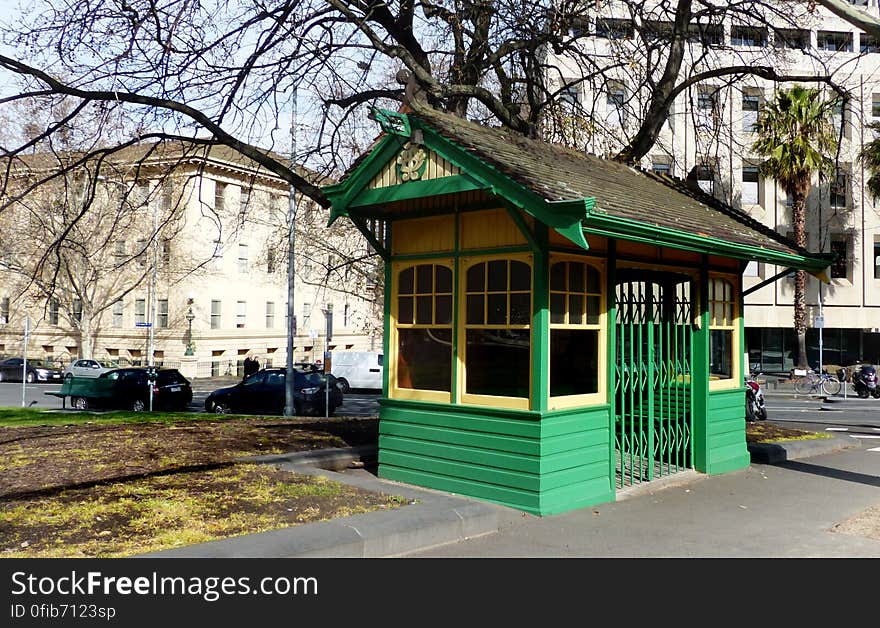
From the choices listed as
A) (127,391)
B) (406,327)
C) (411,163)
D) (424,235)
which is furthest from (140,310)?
(411,163)

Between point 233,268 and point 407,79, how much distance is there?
40.5 metres

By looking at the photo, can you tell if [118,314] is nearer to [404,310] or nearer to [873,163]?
[873,163]

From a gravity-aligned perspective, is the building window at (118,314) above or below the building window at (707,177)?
below

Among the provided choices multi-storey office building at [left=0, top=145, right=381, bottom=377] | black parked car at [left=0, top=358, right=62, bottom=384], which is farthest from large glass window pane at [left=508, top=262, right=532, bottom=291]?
black parked car at [left=0, top=358, right=62, bottom=384]

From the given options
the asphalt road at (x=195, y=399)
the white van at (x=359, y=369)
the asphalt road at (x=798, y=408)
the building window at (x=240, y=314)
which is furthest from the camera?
the building window at (x=240, y=314)

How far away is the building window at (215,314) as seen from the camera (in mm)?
46875

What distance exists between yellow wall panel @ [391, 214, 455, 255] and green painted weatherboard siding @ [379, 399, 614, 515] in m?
1.78

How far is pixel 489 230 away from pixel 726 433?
4.95 meters

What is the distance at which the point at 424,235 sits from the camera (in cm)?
950

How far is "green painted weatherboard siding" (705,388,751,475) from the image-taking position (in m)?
11.0

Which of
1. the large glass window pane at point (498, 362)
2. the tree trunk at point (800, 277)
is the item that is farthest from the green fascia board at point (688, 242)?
the tree trunk at point (800, 277)

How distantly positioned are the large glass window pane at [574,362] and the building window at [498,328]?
0.31m

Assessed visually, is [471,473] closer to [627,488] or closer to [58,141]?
[627,488]

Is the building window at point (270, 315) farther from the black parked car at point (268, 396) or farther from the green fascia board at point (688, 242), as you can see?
the green fascia board at point (688, 242)
